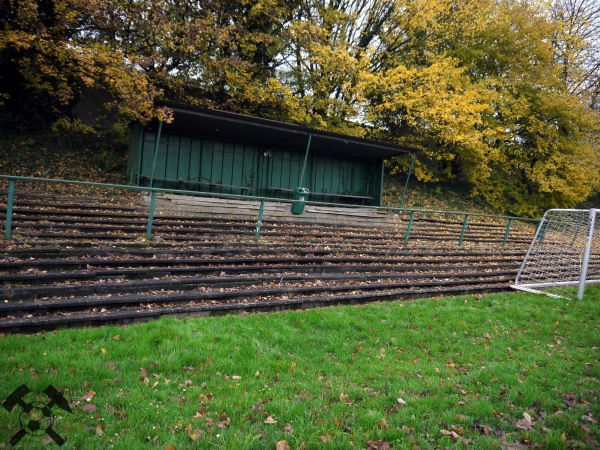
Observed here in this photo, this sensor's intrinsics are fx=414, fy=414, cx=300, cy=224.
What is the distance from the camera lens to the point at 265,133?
14016mm

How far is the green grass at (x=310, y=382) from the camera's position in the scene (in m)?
3.36

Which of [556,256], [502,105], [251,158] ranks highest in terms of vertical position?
[502,105]

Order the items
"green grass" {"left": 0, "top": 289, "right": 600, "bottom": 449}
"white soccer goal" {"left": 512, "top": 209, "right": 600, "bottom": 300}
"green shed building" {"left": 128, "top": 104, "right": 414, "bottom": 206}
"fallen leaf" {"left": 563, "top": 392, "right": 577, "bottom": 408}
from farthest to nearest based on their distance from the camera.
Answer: "green shed building" {"left": 128, "top": 104, "right": 414, "bottom": 206} < "white soccer goal" {"left": 512, "top": 209, "right": 600, "bottom": 300} < "fallen leaf" {"left": 563, "top": 392, "right": 577, "bottom": 408} < "green grass" {"left": 0, "top": 289, "right": 600, "bottom": 449}

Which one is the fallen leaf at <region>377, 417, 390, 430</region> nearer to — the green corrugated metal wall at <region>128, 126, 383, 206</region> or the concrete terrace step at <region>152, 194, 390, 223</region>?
the concrete terrace step at <region>152, 194, 390, 223</region>

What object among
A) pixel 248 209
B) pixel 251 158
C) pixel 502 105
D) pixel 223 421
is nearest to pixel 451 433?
pixel 223 421

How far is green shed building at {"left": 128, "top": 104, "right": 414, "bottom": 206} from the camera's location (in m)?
13.3

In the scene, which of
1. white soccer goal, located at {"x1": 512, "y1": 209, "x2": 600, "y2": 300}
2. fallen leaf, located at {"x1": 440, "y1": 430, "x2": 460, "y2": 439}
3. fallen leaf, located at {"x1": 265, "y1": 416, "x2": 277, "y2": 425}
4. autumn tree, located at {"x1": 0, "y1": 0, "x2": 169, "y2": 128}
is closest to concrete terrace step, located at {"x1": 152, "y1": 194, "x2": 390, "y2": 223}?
autumn tree, located at {"x1": 0, "y1": 0, "x2": 169, "y2": 128}

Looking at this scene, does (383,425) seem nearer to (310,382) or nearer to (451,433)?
(451,433)

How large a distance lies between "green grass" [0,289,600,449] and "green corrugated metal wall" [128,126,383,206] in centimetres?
926

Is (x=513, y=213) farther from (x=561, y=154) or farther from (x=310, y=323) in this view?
(x=310, y=323)

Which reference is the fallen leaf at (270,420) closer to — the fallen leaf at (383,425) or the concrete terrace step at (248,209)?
the fallen leaf at (383,425)

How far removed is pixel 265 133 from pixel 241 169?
2.23m

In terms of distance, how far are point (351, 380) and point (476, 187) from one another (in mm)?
19622

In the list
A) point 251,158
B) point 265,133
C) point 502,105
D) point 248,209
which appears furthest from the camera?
point 502,105
